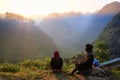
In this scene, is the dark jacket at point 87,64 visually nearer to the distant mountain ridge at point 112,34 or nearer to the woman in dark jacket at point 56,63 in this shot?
the woman in dark jacket at point 56,63

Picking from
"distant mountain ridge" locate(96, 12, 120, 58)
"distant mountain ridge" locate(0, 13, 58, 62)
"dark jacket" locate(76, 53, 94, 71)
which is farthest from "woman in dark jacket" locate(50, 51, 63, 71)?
"distant mountain ridge" locate(96, 12, 120, 58)

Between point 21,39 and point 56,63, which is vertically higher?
point 21,39

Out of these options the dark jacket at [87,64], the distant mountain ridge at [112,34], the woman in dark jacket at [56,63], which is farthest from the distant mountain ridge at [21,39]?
the dark jacket at [87,64]

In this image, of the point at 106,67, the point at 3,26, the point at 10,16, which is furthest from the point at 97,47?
the point at 10,16

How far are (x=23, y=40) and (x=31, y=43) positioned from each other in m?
7.78

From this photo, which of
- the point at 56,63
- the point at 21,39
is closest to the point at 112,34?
the point at 21,39

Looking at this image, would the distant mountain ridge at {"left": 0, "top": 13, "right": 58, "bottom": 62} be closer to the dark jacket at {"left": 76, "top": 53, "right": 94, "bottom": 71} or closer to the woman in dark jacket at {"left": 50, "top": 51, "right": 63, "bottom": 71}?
the woman in dark jacket at {"left": 50, "top": 51, "right": 63, "bottom": 71}

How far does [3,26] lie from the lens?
15412cm

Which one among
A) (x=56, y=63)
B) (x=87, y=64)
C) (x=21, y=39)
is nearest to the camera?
(x=87, y=64)

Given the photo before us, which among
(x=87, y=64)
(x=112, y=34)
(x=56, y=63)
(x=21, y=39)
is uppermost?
(x=21, y=39)

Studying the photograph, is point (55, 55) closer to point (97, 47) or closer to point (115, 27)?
point (97, 47)

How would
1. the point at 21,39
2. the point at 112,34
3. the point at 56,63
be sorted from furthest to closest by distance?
the point at 21,39
the point at 112,34
the point at 56,63

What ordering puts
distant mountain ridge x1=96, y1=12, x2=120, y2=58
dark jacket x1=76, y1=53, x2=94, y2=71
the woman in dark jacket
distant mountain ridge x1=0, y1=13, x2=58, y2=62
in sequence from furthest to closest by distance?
distant mountain ridge x1=96, y1=12, x2=120, y2=58 < distant mountain ridge x1=0, y1=13, x2=58, y2=62 < the woman in dark jacket < dark jacket x1=76, y1=53, x2=94, y2=71

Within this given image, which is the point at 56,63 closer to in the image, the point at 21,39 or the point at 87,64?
the point at 87,64
